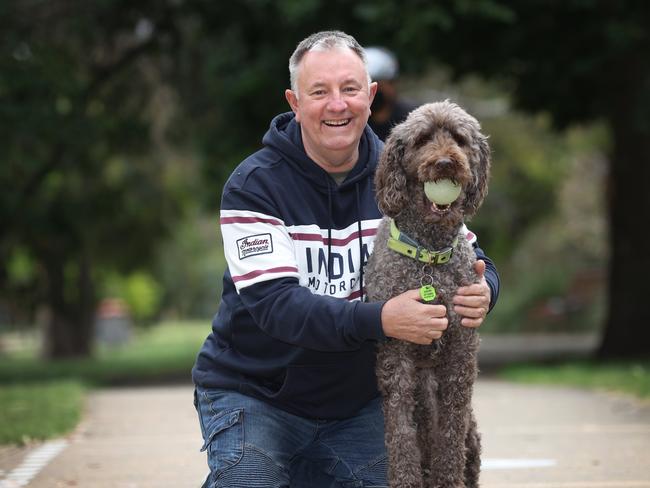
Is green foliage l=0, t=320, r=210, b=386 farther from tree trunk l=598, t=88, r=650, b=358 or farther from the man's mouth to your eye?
the man's mouth

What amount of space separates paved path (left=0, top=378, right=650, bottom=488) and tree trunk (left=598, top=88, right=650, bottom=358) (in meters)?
5.43

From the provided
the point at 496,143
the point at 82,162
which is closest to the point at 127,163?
the point at 82,162

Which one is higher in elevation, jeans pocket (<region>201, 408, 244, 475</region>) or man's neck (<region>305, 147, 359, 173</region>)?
man's neck (<region>305, 147, 359, 173</region>)

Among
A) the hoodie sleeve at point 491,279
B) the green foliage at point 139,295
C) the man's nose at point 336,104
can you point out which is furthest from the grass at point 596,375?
→ the green foliage at point 139,295

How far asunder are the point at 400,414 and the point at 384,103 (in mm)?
3446

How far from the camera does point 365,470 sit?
470 cm

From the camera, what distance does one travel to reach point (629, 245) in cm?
1570

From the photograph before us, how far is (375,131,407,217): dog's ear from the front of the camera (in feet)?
13.4

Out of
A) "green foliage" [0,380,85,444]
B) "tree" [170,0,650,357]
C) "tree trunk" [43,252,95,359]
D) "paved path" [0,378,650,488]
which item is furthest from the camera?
"tree trunk" [43,252,95,359]

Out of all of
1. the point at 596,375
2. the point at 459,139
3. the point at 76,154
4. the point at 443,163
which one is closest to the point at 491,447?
the point at 459,139

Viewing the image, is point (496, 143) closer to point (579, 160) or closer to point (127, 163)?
point (579, 160)

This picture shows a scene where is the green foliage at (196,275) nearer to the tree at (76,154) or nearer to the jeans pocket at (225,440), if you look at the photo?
the tree at (76,154)

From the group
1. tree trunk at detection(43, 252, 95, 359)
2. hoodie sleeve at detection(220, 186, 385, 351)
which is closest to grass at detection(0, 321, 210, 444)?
tree trunk at detection(43, 252, 95, 359)

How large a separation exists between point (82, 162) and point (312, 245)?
547 inches
